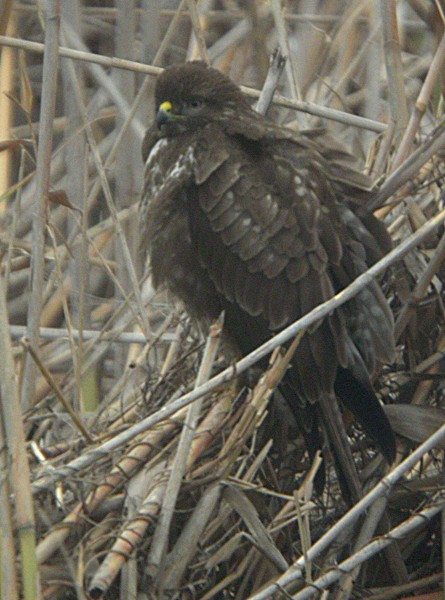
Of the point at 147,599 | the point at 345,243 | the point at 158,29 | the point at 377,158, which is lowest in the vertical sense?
the point at 147,599

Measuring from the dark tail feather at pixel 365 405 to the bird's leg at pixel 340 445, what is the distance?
34 mm

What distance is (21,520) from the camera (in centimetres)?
154

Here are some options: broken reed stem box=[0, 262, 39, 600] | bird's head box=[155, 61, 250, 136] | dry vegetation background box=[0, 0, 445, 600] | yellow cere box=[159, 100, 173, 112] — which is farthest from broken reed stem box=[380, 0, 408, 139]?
broken reed stem box=[0, 262, 39, 600]

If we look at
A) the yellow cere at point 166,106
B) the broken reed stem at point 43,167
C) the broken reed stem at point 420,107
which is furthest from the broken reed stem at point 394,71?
the broken reed stem at point 43,167

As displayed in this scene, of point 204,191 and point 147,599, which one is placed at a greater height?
point 204,191

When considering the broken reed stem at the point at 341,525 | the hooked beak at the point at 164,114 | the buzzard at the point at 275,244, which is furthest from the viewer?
the hooked beak at the point at 164,114

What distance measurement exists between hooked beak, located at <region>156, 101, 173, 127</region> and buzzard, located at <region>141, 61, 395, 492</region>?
55mm

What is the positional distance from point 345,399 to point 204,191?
0.52m

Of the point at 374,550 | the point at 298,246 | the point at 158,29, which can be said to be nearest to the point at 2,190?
the point at 158,29

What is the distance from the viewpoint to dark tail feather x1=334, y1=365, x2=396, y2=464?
2107mm

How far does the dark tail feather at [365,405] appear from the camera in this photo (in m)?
2.11

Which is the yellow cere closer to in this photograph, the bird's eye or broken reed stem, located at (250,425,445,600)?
the bird's eye

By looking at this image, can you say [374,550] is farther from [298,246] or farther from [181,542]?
[298,246]

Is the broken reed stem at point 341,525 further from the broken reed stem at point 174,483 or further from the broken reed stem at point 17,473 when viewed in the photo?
the broken reed stem at point 17,473
